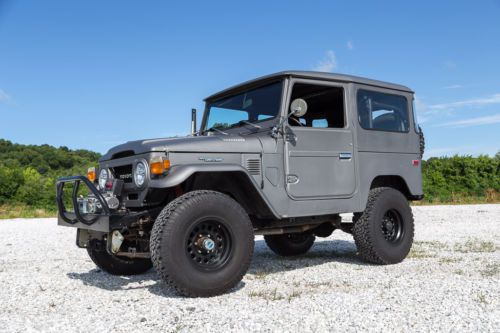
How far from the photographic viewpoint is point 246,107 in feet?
18.0

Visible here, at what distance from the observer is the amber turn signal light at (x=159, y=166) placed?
159 inches

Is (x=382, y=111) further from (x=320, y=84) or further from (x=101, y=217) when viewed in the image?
(x=101, y=217)

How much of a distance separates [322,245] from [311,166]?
11.1 ft

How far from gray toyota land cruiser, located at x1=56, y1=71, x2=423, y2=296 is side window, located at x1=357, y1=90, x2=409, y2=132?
21mm

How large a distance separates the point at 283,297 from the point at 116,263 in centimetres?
223

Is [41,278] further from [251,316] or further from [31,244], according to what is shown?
[31,244]

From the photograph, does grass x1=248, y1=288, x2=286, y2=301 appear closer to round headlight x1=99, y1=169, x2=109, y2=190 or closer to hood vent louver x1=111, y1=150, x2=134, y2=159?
hood vent louver x1=111, y1=150, x2=134, y2=159

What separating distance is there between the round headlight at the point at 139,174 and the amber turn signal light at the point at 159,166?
136 millimetres

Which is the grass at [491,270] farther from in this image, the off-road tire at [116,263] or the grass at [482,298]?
the off-road tire at [116,263]

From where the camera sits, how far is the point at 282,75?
5035 mm

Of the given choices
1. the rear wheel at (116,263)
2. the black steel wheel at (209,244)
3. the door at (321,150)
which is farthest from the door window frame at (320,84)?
the rear wheel at (116,263)

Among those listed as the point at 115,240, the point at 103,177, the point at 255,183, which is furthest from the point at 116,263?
the point at 255,183

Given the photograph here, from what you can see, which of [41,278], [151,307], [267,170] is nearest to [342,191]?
[267,170]

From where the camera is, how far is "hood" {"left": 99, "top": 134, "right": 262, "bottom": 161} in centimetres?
420
